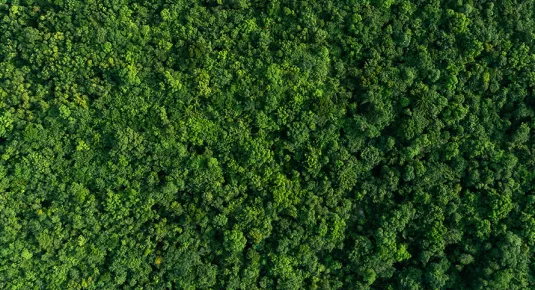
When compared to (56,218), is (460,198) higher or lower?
higher

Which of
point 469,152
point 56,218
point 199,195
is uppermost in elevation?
point 469,152

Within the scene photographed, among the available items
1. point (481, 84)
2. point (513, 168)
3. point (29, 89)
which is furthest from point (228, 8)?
point (513, 168)

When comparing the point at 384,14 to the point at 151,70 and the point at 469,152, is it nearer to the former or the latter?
the point at 469,152

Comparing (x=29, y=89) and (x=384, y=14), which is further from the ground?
(x=384, y=14)

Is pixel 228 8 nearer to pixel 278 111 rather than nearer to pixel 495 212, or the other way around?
pixel 278 111

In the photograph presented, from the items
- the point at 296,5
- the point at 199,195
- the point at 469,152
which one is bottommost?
the point at 199,195

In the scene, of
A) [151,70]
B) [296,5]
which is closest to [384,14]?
[296,5]
